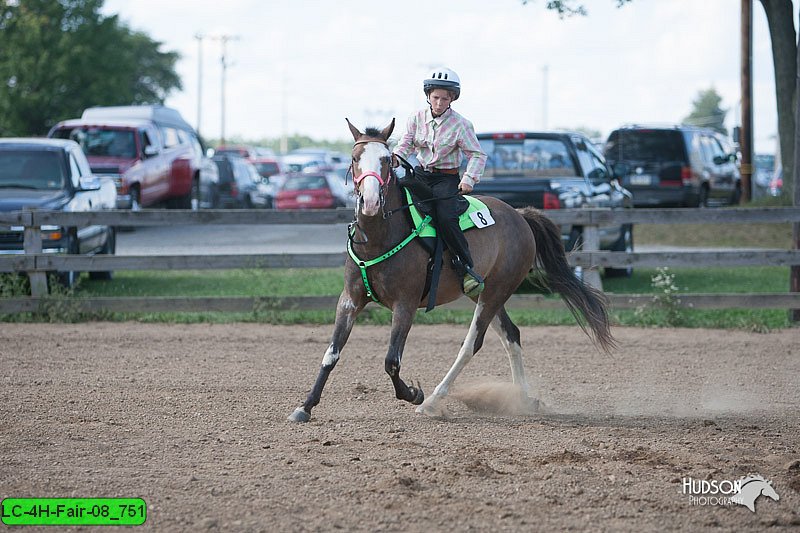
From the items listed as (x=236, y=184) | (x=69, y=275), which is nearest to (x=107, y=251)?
(x=69, y=275)

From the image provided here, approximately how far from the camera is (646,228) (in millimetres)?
23469

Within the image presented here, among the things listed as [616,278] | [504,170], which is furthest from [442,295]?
[616,278]

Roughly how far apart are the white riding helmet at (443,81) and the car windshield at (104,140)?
652 inches

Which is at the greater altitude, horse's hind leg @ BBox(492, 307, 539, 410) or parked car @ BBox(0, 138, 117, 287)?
parked car @ BBox(0, 138, 117, 287)

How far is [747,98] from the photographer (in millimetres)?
25891

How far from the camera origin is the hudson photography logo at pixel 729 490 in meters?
5.29

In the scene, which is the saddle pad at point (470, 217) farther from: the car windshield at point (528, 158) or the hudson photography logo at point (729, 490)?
the car windshield at point (528, 158)

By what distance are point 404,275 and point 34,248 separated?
6892 mm

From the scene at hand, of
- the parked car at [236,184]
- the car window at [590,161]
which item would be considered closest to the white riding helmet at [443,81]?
the car window at [590,161]

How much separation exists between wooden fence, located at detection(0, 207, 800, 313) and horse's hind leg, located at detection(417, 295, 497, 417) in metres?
4.20

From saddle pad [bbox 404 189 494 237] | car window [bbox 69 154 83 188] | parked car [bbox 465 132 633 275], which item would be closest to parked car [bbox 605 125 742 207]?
parked car [bbox 465 132 633 275]

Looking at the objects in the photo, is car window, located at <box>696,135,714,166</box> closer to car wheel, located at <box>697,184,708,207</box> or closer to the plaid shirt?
car wheel, located at <box>697,184,708,207</box>

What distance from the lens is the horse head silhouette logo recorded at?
17.3 feet

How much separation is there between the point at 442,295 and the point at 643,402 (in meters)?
1.96
